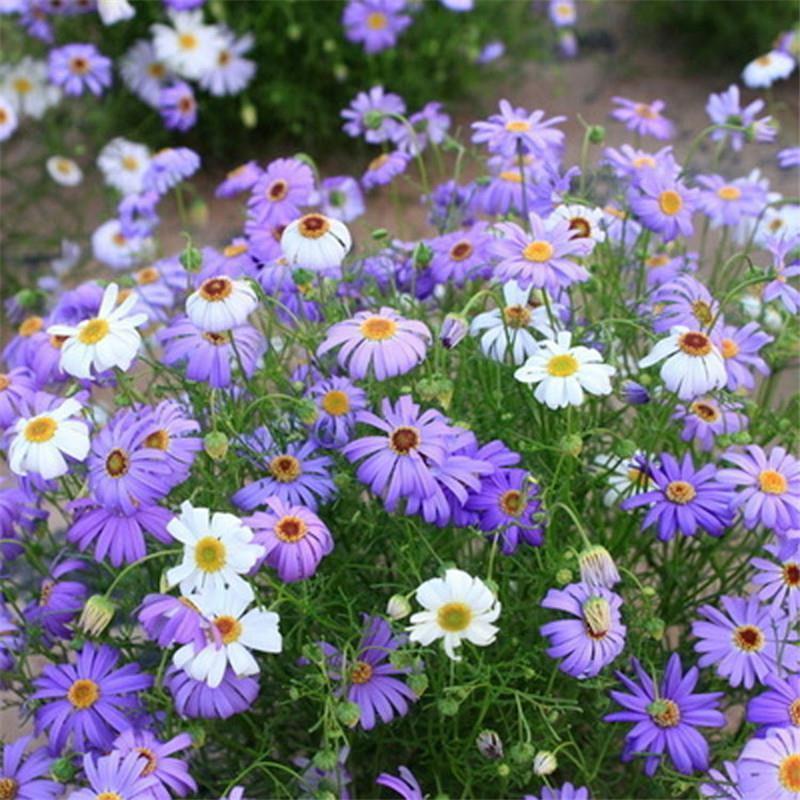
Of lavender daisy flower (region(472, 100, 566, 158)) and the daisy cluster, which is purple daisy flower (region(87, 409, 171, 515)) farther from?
lavender daisy flower (region(472, 100, 566, 158))

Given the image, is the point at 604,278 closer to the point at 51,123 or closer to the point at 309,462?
the point at 309,462

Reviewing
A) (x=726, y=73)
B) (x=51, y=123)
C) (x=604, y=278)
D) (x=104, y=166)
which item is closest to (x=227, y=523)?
(x=604, y=278)

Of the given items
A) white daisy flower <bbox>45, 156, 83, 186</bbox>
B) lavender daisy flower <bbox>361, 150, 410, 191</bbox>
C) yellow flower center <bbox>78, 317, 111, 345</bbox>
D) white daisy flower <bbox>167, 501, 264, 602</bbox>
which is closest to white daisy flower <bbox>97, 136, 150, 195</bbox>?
white daisy flower <bbox>45, 156, 83, 186</bbox>

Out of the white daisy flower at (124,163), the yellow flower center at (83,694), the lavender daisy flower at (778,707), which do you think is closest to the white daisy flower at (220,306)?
the yellow flower center at (83,694)

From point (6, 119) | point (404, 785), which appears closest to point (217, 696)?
point (404, 785)

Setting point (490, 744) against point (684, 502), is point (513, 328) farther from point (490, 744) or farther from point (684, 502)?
point (490, 744)

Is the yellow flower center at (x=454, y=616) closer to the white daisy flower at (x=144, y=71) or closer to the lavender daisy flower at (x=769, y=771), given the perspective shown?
the lavender daisy flower at (x=769, y=771)
